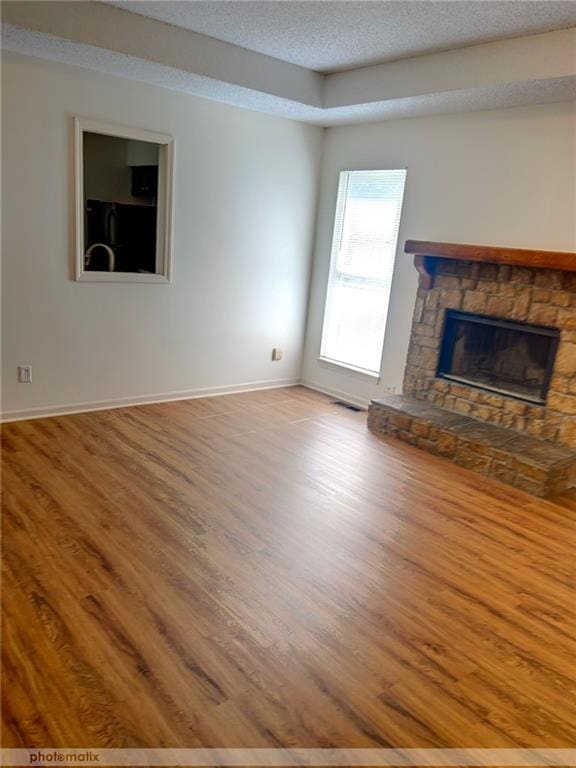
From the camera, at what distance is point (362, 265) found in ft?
Answer: 16.6

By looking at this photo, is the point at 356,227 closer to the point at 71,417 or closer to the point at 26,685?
the point at 71,417

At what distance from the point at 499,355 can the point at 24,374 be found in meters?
3.53

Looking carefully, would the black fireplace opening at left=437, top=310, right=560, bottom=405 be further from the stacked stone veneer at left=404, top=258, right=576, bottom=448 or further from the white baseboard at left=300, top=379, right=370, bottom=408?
the white baseboard at left=300, top=379, right=370, bottom=408

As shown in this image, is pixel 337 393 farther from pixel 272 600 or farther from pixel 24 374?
pixel 272 600

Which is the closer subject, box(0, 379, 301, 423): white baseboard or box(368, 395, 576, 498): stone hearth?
box(368, 395, 576, 498): stone hearth

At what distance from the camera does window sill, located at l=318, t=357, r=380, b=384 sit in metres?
5.05

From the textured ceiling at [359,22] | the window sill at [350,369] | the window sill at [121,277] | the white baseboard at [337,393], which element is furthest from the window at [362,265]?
the window sill at [121,277]

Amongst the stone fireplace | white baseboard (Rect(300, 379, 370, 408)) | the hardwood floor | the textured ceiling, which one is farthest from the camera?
white baseboard (Rect(300, 379, 370, 408))

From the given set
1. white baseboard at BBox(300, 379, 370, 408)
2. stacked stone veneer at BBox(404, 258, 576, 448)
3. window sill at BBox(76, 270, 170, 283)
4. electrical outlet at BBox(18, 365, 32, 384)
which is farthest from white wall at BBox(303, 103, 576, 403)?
electrical outlet at BBox(18, 365, 32, 384)

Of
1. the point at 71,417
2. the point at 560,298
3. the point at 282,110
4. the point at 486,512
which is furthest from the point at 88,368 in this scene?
the point at 560,298

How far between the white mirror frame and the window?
1641 mm

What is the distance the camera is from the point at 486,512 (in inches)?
129

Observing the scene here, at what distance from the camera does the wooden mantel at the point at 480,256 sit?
351cm

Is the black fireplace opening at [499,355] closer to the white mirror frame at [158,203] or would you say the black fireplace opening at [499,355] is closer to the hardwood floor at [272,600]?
the hardwood floor at [272,600]
